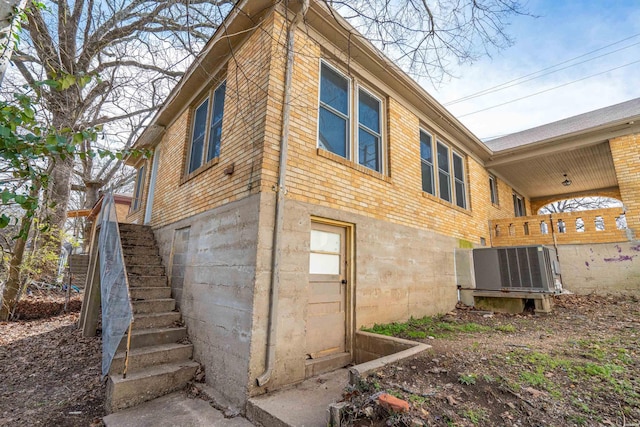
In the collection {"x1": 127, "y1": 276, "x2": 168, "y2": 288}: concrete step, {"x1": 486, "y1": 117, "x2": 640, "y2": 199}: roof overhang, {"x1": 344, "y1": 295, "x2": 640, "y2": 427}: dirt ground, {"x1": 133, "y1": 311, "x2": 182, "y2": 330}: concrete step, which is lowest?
{"x1": 344, "y1": 295, "x2": 640, "y2": 427}: dirt ground

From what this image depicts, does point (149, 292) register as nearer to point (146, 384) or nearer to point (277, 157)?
point (146, 384)

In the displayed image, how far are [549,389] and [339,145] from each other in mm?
4319

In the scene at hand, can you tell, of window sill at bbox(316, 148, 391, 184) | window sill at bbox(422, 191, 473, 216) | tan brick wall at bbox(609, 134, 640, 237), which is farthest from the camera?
tan brick wall at bbox(609, 134, 640, 237)

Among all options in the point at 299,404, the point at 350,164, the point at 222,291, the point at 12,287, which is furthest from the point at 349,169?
the point at 12,287

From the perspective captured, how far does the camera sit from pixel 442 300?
7.09 m

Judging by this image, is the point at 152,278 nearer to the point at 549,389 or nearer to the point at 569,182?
the point at 549,389

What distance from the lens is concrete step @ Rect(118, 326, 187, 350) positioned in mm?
4344

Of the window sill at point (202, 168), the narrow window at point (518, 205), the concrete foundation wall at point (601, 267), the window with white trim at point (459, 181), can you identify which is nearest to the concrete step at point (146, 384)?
the window sill at point (202, 168)

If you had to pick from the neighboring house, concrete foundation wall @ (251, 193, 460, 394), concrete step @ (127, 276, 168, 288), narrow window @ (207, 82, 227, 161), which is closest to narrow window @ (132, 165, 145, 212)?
the neighboring house

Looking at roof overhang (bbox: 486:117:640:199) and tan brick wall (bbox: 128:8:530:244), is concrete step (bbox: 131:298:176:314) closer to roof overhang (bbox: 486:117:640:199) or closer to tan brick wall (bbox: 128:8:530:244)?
tan brick wall (bbox: 128:8:530:244)

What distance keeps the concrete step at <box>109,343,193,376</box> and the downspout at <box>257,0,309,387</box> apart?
5.62 feet

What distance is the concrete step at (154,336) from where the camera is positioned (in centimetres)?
434

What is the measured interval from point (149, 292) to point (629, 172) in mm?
12392

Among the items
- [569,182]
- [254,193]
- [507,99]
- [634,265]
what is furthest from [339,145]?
[569,182]
